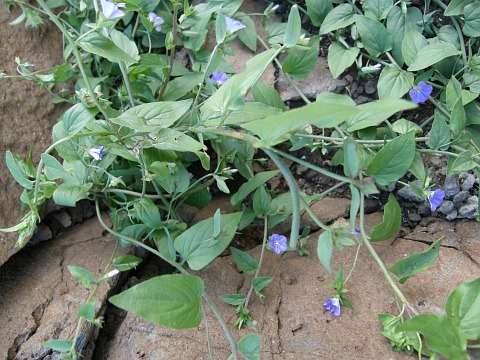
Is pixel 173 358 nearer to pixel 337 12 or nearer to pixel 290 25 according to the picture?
pixel 290 25

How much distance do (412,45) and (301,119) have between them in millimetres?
1006

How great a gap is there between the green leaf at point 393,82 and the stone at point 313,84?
19 cm

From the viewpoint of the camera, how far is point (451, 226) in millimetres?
1664

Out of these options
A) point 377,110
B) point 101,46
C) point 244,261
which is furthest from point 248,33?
point 377,110

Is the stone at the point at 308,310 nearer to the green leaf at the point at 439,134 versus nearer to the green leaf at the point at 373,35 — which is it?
the green leaf at the point at 439,134

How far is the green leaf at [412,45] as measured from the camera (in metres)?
1.72

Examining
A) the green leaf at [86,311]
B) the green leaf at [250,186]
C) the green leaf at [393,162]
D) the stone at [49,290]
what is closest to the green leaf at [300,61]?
the green leaf at [250,186]

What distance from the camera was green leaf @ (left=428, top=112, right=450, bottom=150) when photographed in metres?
1.50

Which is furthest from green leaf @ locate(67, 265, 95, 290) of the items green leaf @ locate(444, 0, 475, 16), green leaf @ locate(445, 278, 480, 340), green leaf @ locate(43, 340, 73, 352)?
green leaf @ locate(444, 0, 475, 16)

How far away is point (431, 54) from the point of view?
1667 mm

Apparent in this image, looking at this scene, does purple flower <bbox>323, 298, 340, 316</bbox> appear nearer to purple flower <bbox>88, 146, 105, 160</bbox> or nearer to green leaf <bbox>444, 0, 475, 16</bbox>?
purple flower <bbox>88, 146, 105, 160</bbox>

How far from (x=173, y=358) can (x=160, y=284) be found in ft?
1.09

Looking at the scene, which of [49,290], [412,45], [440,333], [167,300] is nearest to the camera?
[440,333]

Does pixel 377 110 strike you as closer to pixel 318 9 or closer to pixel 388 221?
pixel 388 221
